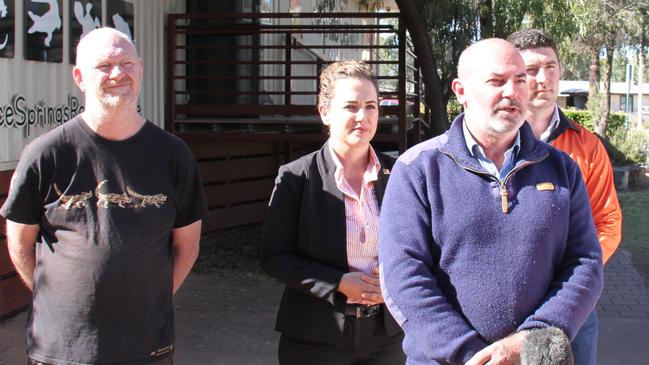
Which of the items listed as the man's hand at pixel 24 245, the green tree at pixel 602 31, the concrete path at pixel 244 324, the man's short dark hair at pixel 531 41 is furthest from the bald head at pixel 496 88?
the green tree at pixel 602 31

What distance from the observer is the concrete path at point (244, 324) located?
5.65m

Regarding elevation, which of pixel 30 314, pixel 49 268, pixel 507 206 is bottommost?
pixel 30 314

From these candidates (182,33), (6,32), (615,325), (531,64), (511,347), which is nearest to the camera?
(511,347)

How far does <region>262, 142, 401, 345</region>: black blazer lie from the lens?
310 cm

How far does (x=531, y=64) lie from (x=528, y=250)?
101 centimetres

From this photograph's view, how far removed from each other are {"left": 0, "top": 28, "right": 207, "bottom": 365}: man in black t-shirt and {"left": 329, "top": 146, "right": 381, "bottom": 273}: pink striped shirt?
696 millimetres

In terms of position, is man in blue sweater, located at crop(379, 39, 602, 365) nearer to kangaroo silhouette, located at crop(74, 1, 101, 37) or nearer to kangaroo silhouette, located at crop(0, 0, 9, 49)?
kangaroo silhouette, located at crop(0, 0, 9, 49)

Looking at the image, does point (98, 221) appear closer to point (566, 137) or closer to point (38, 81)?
point (566, 137)

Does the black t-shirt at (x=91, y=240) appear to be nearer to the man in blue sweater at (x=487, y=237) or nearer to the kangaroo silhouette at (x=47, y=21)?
the man in blue sweater at (x=487, y=237)

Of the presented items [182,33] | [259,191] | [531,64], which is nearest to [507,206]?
[531,64]

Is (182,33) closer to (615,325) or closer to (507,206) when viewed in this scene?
(615,325)

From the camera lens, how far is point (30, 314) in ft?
9.62

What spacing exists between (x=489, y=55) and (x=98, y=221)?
4.77 feet

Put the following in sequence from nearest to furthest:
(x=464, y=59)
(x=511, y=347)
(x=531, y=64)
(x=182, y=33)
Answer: (x=511, y=347), (x=464, y=59), (x=531, y=64), (x=182, y=33)
